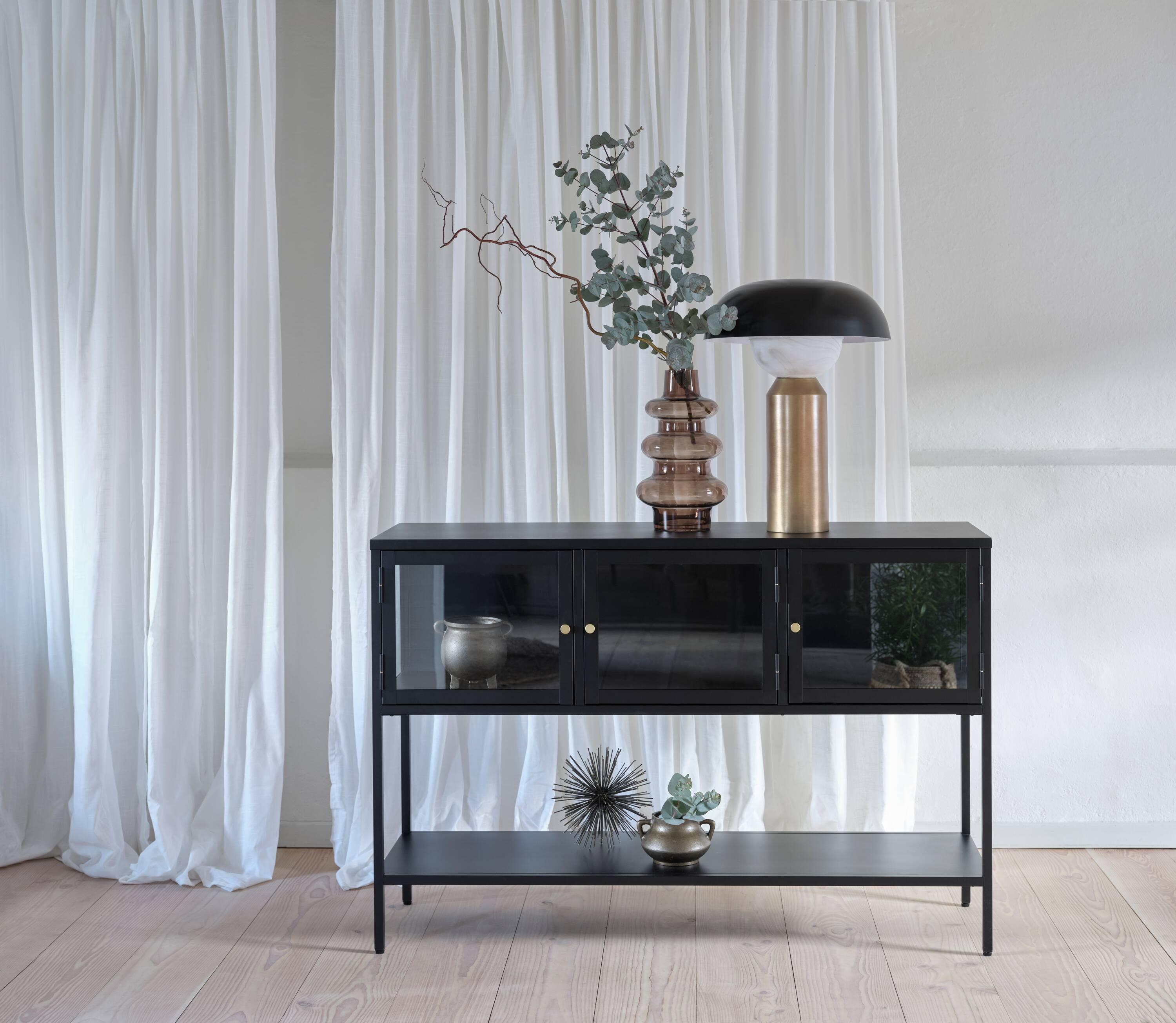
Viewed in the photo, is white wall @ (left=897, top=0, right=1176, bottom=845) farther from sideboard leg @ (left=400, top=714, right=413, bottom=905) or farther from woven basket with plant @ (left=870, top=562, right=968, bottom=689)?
sideboard leg @ (left=400, top=714, right=413, bottom=905)

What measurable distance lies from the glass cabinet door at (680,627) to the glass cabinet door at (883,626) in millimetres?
68

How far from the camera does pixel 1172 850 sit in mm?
2902

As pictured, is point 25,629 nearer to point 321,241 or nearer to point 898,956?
point 321,241

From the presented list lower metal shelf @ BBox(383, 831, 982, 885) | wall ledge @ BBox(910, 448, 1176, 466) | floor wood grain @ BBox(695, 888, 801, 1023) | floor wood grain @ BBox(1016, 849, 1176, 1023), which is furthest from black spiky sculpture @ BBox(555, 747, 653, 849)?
wall ledge @ BBox(910, 448, 1176, 466)

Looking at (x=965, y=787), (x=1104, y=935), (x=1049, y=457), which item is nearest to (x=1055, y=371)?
(x=1049, y=457)

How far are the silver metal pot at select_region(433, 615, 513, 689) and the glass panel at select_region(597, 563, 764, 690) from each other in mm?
217

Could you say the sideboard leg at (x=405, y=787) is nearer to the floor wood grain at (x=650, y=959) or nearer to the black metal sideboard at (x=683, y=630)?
the black metal sideboard at (x=683, y=630)

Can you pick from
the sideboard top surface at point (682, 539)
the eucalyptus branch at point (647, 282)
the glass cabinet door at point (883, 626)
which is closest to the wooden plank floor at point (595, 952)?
the glass cabinet door at point (883, 626)

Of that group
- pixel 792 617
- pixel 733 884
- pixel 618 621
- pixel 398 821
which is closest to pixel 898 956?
pixel 733 884

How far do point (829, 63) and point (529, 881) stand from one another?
209cm

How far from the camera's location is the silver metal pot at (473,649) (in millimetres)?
2352

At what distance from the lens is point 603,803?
2535 mm

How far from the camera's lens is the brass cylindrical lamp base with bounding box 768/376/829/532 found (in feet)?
7.78

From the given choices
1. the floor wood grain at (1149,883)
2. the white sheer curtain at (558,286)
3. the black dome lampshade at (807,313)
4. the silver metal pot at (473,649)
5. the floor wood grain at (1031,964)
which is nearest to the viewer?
the floor wood grain at (1031,964)
